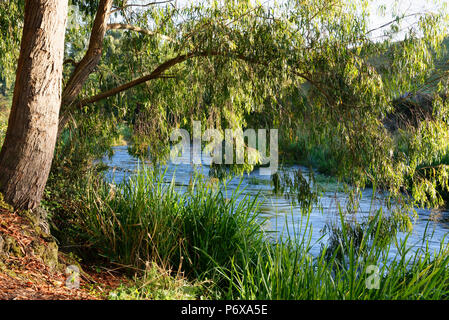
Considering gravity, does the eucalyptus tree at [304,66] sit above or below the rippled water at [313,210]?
above

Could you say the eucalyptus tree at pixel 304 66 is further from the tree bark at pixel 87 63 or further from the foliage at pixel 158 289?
the foliage at pixel 158 289

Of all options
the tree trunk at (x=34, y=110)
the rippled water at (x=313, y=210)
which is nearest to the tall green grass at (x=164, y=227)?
the tree trunk at (x=34, y=110)

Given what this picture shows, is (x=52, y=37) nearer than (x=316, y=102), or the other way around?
(x=52, y=37)

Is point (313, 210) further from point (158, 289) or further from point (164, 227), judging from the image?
point (158, 289)

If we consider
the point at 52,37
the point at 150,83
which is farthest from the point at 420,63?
the point at 52,37

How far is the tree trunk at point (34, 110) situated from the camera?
3.93m

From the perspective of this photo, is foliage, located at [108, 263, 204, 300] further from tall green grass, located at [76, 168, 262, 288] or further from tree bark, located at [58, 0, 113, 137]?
tree bark, located at [58, 0, 113, 137]

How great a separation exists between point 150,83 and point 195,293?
11.8 feet

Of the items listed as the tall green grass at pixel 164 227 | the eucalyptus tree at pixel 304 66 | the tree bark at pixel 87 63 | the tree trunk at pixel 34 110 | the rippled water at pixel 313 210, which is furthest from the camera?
the rippled water at pixel 313 210

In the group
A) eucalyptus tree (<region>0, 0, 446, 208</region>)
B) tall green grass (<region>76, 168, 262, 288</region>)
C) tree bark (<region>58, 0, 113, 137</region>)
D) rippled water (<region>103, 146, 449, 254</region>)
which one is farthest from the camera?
rippled water (<region>103, 146, 449, 254</region>)

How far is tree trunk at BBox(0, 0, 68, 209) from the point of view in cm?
393

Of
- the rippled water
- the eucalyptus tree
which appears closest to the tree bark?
the eucalyptus tree

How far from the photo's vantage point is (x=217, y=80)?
5.36 meters

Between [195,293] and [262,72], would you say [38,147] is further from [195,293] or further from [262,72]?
[262,72]
